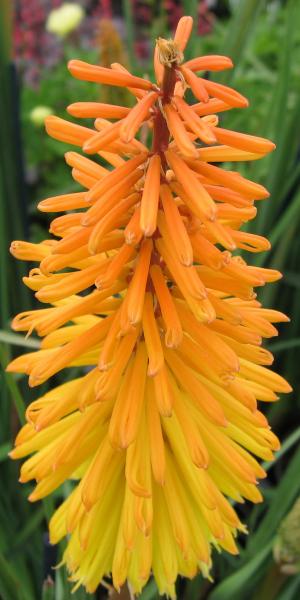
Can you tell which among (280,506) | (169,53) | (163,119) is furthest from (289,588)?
(169,53)

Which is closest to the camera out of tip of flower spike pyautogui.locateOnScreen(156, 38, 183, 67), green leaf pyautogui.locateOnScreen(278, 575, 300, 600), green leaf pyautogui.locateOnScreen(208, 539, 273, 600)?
tip of flower spike pyautogui.locateOnScreen(156, 38, 183, 67)

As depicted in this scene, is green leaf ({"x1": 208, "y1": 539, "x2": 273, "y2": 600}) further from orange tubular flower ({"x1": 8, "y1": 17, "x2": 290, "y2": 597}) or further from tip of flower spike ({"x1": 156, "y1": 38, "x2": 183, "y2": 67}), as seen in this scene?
tip of flower spike ({"x1": 156, "y1": 38, "x2": 183, "y2": 67})

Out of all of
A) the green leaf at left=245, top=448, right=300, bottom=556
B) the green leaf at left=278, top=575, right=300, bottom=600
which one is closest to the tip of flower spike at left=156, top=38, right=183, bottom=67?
the green leaf at left=245, top=448, right=300, bottom=556

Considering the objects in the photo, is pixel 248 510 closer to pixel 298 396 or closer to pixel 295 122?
pixel 298 396

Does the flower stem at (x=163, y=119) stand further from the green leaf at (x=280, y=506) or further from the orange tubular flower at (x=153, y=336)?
the green leaf at (x=280, y=506)

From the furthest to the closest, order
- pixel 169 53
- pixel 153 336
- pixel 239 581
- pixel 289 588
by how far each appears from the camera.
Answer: pixel 289 588, pixel 239 581, pixel 153 336, pixel 169 53

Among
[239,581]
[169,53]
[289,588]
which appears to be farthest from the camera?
[289,588]

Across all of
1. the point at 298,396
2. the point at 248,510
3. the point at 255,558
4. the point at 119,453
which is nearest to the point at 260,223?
the point at 298,396

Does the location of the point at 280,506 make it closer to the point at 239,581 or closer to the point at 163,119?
the point at 239,581

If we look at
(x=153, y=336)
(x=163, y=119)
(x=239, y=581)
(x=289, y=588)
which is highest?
(x=163, y=119)

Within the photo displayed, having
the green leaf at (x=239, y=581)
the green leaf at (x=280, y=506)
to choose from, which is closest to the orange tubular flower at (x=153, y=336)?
the green leaf at (x=239, y=581)
